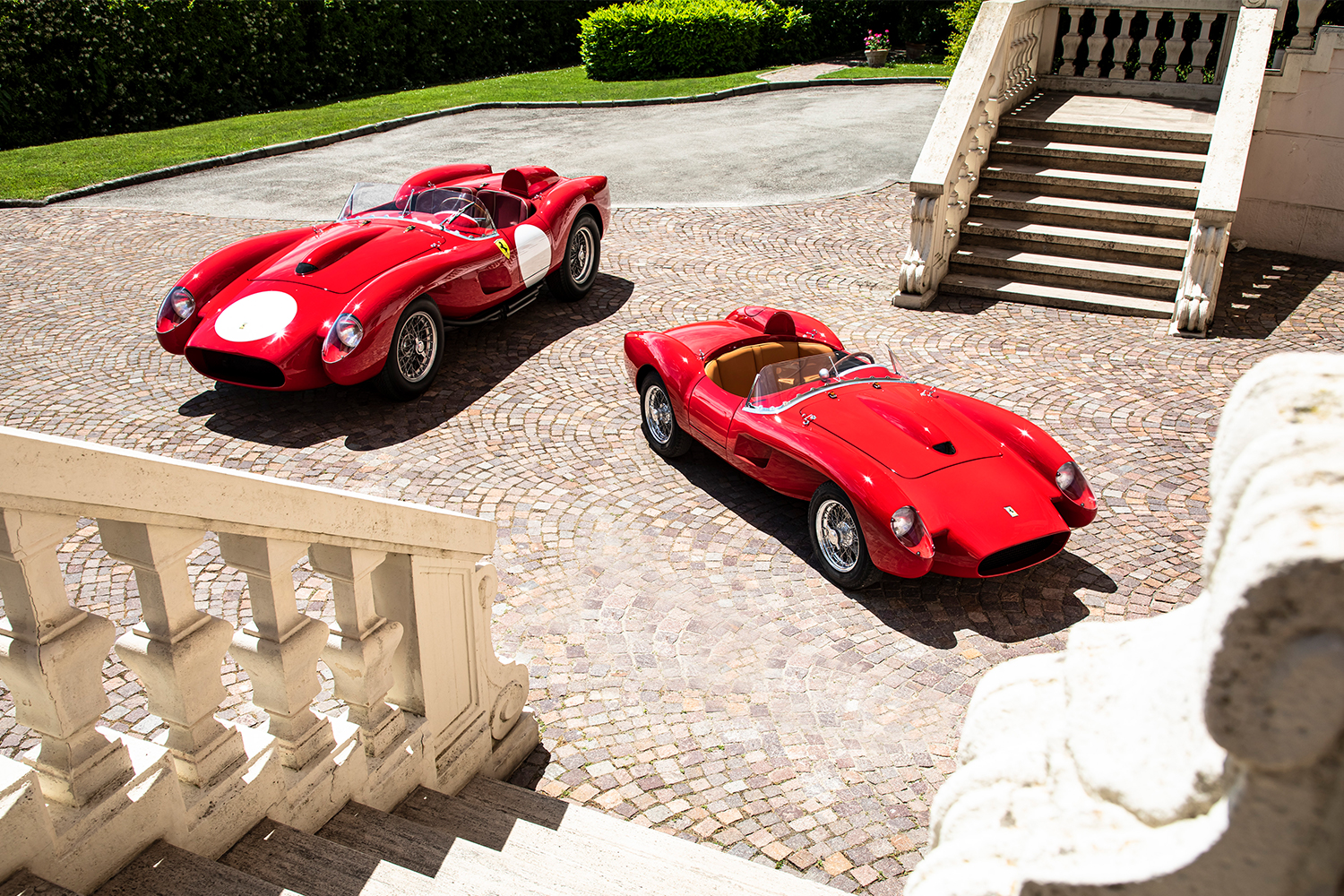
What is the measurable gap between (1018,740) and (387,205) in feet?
29.5

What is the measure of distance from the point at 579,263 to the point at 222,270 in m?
3.41

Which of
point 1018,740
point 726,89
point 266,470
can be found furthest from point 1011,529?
point 726,89

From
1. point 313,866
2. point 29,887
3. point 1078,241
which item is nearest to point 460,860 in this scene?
point 313,866

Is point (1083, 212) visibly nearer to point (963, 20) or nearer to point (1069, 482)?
point (1069, 482)

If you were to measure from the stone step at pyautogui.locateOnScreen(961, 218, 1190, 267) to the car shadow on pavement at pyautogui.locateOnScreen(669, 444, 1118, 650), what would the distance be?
18.3 feet

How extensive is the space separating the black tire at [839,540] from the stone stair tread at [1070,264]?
5834mm

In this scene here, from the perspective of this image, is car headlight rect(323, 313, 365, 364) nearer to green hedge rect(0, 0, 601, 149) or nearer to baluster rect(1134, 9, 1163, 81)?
baluster rect(1134, 9, 1163, 81)

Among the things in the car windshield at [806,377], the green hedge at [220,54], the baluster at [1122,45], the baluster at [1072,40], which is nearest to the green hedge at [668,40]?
the green hedge at [220,54]

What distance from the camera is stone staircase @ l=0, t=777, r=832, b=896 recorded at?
220 cm

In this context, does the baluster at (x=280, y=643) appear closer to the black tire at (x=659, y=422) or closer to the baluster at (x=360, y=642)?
the baluster at (x=360, y=642)

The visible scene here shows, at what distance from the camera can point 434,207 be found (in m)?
9.19

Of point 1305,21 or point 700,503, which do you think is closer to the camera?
point 700,503

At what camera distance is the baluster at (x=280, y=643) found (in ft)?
7.56

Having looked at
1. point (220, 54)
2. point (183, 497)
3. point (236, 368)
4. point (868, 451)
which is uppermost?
point (220, 54)
